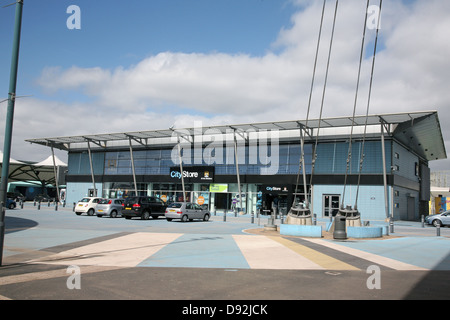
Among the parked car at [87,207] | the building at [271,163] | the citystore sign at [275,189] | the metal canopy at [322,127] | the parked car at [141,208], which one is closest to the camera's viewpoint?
the parked car at [141,208]

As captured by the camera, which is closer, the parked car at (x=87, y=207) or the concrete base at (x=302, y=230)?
the concrete base at (x=302, y=230)

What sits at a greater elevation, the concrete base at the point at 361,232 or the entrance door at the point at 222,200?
the entrance door at the point at 222,200

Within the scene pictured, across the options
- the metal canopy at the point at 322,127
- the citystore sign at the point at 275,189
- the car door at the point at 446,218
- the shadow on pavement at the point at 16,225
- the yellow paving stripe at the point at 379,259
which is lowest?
the shadow on pavement at the point at 16,225

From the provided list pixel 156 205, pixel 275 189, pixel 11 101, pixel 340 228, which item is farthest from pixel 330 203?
pixel 11 101

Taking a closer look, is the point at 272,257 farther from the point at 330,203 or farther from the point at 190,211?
the point at 330,203

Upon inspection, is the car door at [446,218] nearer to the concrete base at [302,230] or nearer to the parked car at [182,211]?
the concrete base at [302,230]

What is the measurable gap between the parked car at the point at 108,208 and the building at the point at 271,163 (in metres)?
14.7

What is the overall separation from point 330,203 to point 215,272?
3337 cm

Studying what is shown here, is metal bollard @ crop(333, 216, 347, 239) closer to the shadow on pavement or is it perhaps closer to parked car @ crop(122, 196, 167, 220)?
the shadow on pavement

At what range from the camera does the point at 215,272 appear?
345 inches

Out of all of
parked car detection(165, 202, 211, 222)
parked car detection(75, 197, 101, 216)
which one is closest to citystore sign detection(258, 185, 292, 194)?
parked car detection(165, 202, 211, 222)

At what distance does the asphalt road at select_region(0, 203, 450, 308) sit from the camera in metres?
6.55

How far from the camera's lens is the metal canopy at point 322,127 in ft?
117

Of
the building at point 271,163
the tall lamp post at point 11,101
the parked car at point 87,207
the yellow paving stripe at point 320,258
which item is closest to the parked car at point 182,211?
the parked car at point 87,207
